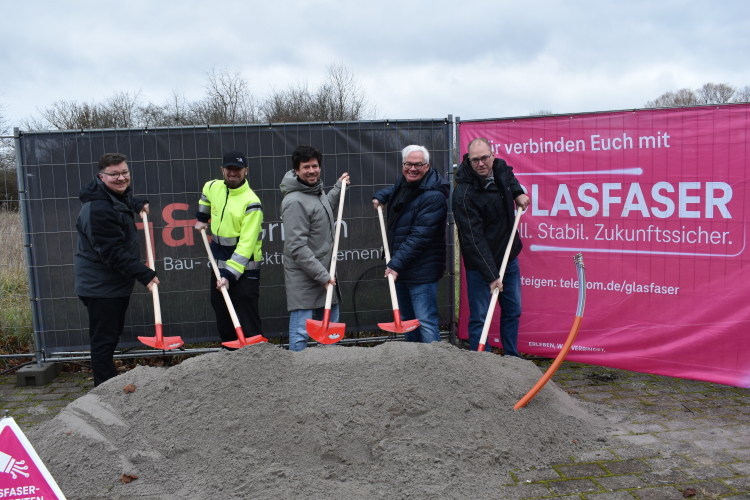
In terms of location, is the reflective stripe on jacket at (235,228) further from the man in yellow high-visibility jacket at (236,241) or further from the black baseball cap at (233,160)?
the black baseball cap at (233,160)

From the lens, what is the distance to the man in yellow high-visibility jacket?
4488mm

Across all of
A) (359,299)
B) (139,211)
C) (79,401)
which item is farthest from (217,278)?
(359,299)

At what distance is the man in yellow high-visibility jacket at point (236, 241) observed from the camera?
4.49 metres

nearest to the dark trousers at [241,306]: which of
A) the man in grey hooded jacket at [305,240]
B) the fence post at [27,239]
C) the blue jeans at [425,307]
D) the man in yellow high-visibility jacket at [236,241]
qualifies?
the man in yellow high-visibility jacket at [236,241]

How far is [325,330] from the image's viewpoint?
453 cm

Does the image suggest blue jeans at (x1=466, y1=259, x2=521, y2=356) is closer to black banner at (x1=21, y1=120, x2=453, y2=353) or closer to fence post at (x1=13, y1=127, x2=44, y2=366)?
black banner at (x1=21, y1=120, x2=453, y2=353)

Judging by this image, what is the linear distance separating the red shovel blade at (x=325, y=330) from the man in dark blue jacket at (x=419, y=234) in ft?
2.10

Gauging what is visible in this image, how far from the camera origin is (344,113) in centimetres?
2709

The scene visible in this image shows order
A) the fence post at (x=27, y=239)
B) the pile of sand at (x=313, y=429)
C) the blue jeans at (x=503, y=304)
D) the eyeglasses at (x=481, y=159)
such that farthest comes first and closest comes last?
the fence post at (x=27, y=239) → the blue jeans at (x=503, y=304) → the eyeglasses at (x=481, y=159) → the pile of sand at (x=313, y=429)

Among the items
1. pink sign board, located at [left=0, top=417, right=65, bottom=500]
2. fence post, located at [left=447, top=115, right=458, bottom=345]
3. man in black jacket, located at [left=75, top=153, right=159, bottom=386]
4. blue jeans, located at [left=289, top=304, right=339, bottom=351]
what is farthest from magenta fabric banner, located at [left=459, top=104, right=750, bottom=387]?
pink sign board, located at [left=0, top=417, right=65, bottom=500]

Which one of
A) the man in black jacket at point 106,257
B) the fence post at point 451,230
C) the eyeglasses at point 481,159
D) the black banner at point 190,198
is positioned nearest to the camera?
the man in black jacket at point 106,257

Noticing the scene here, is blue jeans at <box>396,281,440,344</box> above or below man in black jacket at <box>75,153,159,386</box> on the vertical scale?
below

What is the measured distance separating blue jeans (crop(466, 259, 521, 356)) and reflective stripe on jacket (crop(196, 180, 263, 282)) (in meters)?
1.93

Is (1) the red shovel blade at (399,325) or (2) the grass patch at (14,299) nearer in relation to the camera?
(1) the red shovel blade at (399,325)
